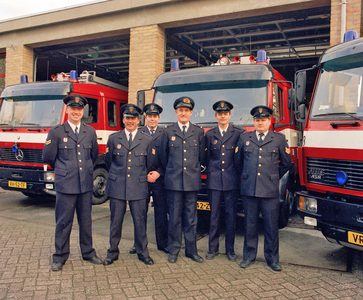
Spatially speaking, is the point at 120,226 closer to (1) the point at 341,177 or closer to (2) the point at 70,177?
(2) the point at 70,177

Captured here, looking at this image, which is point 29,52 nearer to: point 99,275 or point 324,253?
point 99,275

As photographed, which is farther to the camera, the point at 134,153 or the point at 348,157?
the point at 134,153

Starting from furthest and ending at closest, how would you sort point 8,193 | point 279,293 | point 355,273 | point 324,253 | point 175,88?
point 8,193 < point 175,88 < point 324,253 < point 355,273 < point 279,293

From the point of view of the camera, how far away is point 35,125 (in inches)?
266

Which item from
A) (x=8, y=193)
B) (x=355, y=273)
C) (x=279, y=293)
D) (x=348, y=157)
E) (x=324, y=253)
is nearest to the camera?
(x=279, y=293)

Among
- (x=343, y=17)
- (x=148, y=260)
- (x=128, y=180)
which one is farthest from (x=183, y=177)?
(x=343, y=17)

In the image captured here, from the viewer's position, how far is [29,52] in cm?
1119

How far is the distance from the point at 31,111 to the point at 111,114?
6.04 feet

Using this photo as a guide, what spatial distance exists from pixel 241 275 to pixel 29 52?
10606 millimetres

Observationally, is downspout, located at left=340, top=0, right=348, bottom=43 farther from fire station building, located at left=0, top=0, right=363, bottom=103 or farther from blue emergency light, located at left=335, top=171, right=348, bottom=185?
blue emergency light, located at left=335, top=171, right=348, bottom=185

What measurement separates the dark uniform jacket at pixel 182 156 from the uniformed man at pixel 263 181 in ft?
1.92

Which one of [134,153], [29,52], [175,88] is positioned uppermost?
[29,52]

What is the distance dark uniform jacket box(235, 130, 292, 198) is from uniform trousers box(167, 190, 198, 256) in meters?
0.69

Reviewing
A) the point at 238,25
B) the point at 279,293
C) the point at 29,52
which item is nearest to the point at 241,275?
the point at 279,293
